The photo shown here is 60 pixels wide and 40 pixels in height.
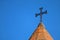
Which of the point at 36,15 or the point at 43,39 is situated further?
the point at 36,15

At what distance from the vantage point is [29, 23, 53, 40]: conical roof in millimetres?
11030

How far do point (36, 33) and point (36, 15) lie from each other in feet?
4.15

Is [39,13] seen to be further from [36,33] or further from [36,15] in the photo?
[36,33]

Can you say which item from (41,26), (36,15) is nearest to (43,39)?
(41,26)

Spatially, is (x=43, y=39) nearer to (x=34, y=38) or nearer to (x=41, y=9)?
(x=34, y=38)

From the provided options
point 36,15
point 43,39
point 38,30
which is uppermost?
point 36,15

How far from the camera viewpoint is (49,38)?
1130 cm

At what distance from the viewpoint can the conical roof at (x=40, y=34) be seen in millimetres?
11030

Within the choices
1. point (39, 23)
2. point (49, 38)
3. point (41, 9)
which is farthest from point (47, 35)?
point (41, 9)

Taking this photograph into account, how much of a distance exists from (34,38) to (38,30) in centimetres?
60

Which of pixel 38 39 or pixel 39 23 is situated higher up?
pixel 39 23

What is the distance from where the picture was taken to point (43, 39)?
35.8 ft

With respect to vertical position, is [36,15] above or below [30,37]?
above

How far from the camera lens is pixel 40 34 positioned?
11133mm
